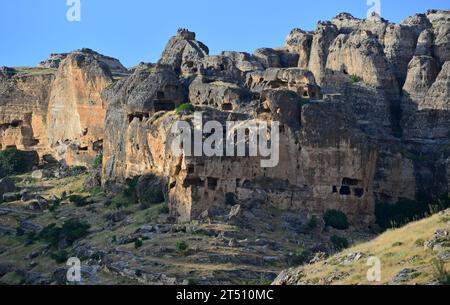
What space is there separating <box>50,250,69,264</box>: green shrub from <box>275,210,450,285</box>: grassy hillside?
20237 millimetres

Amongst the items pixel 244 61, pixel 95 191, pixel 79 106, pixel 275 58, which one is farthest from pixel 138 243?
pixel 79 106

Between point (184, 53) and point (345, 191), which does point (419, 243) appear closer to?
point (345, 191)

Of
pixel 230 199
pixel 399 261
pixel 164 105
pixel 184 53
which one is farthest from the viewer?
pixel 184 53

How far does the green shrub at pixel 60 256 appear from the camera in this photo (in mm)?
61250

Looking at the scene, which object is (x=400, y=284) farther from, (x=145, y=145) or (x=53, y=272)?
(x=145, y=145)

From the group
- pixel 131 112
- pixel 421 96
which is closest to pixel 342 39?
pixel 421 96

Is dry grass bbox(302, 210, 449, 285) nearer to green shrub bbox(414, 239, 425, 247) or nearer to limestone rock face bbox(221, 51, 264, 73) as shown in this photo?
green shrub bbox(414, 239, 425, 247)

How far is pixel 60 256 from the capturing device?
2427 inches

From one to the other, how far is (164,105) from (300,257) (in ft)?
54.6

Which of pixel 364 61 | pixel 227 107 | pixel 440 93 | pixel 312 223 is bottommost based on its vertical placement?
pixel 312 223

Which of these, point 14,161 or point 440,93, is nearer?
point 440,93

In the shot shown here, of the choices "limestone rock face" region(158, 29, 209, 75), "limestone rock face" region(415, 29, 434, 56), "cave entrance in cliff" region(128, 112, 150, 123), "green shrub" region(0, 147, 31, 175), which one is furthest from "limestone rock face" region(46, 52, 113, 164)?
"limestone rock face" region(415, 29, 434, 56)

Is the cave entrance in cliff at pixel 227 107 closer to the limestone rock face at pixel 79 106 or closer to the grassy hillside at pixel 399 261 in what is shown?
the limestone rock face at pixel 79 106

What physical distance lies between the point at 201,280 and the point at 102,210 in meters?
17.5
